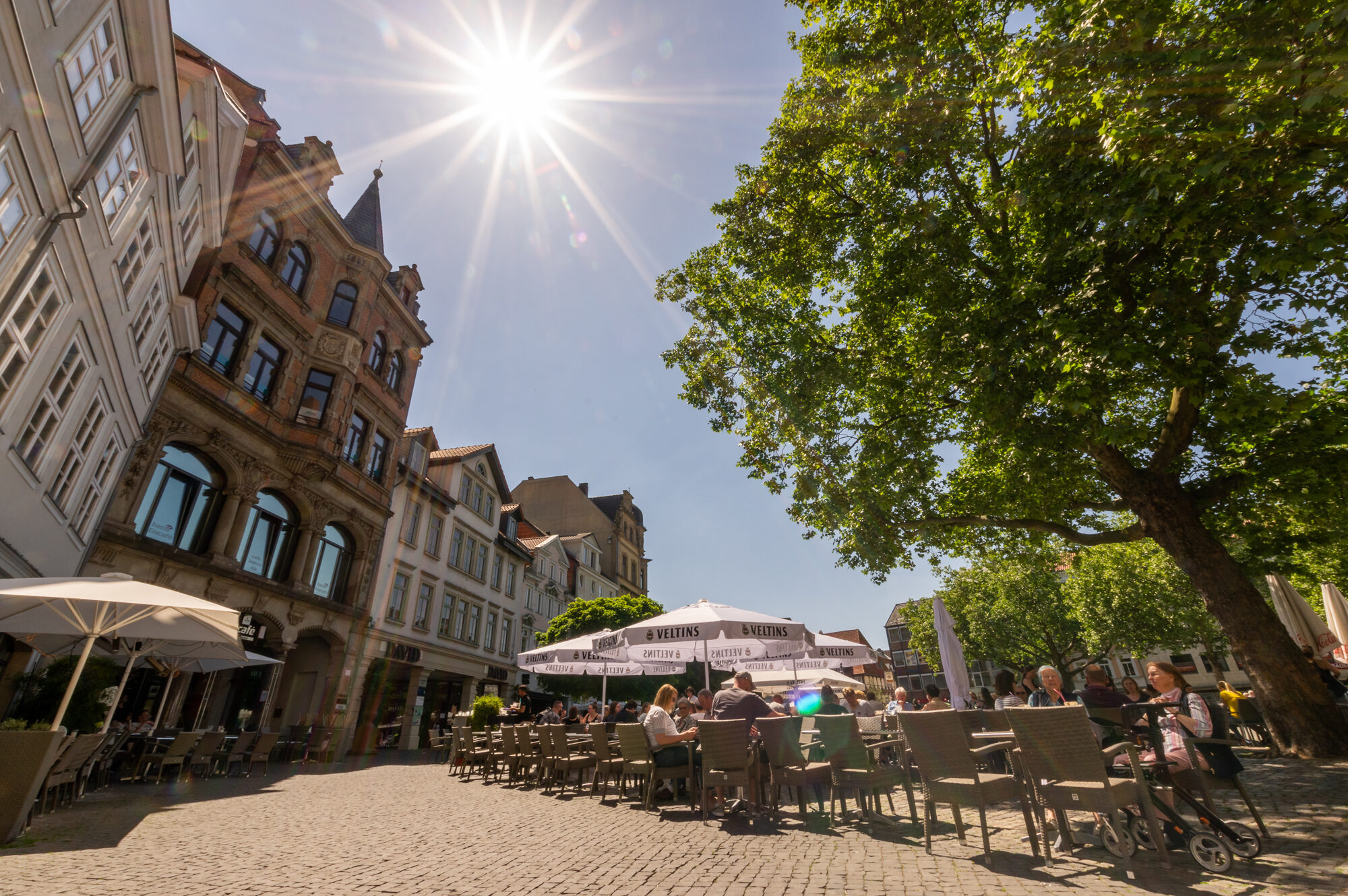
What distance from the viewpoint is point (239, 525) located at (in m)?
16.7

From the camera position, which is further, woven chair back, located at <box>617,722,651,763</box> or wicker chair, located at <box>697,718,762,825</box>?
woven chair back, located at <box>617,722,651,763</box>

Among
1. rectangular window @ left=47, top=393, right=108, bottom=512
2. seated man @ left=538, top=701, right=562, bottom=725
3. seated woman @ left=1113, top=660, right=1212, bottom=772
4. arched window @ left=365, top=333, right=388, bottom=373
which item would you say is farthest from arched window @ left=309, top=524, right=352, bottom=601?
seated woman @ left=1113, top=660, right=1212, bottom=772

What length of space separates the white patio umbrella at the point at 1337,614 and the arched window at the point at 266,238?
94.7 ft

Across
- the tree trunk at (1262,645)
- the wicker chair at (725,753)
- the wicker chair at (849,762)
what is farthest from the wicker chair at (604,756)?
the tree trunk at (1262,645)

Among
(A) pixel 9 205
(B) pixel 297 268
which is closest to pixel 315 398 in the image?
(B) pixel 297 268

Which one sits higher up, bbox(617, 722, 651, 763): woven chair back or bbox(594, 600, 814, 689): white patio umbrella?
bbox(594, 600, 814, 689): white patio umbrella

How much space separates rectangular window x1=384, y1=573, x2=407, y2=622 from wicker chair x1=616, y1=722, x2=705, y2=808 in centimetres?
1759

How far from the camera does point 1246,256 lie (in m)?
7.32

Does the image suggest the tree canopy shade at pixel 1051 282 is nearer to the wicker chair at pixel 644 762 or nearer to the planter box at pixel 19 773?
the wicker chair at pixel 644 762

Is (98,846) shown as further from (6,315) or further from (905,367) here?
(905,367)

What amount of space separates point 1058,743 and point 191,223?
18.9m

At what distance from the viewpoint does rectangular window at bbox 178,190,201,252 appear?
13602 mm

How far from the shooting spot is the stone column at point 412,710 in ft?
78.1

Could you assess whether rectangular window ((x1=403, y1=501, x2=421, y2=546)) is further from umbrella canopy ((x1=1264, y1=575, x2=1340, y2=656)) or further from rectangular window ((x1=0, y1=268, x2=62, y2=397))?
umbrella canopy ((x1=1264, y1=575, x2=1340, y2=656))
